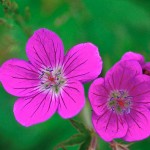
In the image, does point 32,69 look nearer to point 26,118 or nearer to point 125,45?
point 26,118

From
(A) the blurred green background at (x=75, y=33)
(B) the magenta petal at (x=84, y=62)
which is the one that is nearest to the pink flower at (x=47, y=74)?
(B) the magenta petal at (x=84, y=62)

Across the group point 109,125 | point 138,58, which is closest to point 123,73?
point 138,58

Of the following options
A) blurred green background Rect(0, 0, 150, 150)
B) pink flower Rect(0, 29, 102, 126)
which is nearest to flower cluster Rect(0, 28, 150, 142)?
pink flower Rect(0, 29, 102, 126)

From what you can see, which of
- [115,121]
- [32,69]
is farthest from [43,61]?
[115,121]

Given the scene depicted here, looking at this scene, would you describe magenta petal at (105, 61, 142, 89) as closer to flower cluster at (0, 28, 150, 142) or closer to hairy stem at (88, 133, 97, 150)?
flower cluster at (0, 28, 150, 142)

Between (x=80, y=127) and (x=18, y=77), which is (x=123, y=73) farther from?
(x=18, y=77)

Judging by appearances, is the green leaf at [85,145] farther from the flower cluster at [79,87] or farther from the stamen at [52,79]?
the stamen at [52,79]
